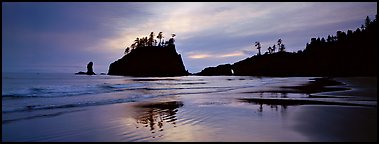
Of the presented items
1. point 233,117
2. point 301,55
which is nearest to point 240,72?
point 301,55

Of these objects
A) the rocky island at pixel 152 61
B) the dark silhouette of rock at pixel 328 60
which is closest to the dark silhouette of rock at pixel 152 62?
the rocky island at pixel 152 61

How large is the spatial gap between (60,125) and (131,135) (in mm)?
2868

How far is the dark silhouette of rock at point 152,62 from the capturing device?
114062mm

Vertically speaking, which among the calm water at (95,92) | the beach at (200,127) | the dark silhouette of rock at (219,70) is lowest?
the beach at (200,127)

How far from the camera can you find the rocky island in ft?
374

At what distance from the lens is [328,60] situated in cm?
7875

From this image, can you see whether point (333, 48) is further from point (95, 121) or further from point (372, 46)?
point (95, 121)

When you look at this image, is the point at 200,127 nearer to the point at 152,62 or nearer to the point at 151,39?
the point at 152,62

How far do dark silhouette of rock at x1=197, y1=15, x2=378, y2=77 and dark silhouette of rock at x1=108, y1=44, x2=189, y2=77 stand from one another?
19400mm

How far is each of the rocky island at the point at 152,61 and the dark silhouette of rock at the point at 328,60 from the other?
19.0 m

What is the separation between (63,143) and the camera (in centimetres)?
621

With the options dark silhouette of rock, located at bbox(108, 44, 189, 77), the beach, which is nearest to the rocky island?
dark silhouette of rock, located at bbox(108, 44, 189, 77)

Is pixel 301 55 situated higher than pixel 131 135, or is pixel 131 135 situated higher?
pixel 301 55

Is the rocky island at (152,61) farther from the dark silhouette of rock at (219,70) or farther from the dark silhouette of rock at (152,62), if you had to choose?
the dark silhouette of rock at (219,70)
